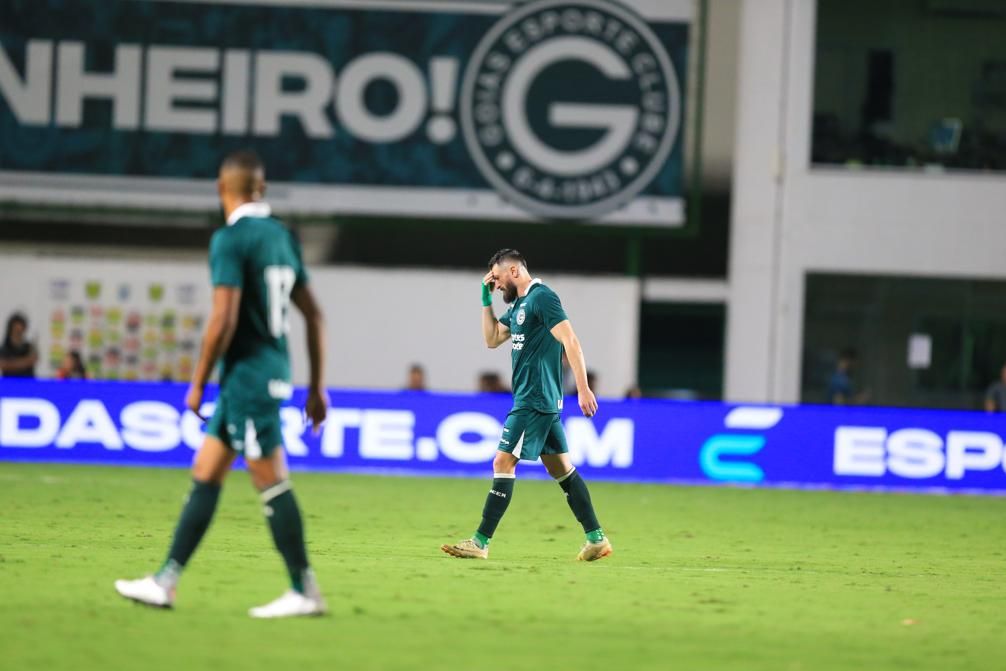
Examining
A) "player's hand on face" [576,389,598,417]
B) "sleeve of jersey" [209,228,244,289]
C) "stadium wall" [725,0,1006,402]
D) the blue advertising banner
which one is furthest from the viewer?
"stadium wall" [725,0,1006,402]

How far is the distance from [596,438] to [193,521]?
→ 42.7 ft

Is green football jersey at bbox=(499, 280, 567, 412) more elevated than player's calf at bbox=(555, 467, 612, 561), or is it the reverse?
green football jersey at bbox=(499, 280, 567, 412)

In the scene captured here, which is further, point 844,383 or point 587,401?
point 844,383

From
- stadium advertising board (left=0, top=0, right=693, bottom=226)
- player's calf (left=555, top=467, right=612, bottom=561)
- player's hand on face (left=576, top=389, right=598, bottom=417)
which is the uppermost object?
stadium advertising board (left=0, top=0, right=693, bottom=226)

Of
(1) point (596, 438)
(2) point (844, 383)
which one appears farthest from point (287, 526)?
(2) point (844, 383)

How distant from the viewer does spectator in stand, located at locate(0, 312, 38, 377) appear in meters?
22.5

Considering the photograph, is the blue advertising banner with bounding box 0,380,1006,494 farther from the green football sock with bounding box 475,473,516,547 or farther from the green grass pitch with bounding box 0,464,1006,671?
the green football sock with bounding box 475,473,516,547

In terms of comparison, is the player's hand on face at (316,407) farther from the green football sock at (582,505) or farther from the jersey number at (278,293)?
the green football sock at (582,505)

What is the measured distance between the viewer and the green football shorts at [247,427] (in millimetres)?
7660

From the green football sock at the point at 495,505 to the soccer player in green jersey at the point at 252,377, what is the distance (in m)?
3.30

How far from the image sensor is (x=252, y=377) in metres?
7.68

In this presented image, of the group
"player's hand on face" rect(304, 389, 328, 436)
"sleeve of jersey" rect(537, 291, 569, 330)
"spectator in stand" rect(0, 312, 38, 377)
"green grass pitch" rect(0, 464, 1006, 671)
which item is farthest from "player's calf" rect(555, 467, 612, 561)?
"spectator in stand" rect(0, 312, 38, 377)

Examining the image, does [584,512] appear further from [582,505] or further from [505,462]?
[505,462]

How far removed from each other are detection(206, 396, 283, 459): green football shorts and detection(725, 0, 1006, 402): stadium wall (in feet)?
69.9
